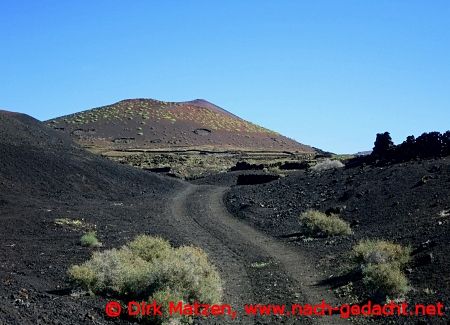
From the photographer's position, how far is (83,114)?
115 m

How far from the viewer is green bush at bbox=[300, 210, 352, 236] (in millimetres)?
17922

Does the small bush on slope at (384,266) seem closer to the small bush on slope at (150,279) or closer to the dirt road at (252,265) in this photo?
the dirt road at (252,265)

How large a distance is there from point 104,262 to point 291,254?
7.24 meters

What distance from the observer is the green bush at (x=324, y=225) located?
17922mm

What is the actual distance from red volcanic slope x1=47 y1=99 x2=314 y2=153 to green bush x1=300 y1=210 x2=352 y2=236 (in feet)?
221

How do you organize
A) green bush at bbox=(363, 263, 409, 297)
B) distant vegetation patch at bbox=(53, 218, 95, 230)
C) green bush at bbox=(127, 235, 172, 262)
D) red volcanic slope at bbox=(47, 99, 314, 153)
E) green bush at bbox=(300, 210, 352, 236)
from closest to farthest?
green bush at bbox=(363, 263, 409, 297), green bush at bbox=(127, 235, 172, 262), green bush at bbox=(300, 210, 352, 236), distant vegetation patch at bbox=(53, 218, 95, 230), red volcanic slope at bbox=(47, 99, 314, 153)

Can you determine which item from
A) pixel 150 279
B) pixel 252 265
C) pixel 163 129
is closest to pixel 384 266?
pixel 252 265

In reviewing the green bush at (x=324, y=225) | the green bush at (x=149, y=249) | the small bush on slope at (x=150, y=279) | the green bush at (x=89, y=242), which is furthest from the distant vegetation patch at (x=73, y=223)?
the small bush on slope at (x=150, y=279)

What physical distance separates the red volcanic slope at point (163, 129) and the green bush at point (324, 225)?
67.4 meters

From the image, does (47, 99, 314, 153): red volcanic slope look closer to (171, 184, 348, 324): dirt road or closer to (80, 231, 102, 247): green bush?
(171, 184, 348, 324): dirt road

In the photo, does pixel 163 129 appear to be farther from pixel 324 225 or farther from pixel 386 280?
pixel 386 280

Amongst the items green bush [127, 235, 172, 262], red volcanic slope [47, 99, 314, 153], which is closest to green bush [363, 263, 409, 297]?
green bush [127, 235, 172, 262]

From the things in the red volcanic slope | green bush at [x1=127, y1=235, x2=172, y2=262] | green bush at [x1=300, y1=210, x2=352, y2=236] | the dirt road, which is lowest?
the dirt road

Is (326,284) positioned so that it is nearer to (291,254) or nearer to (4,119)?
(291,254)
